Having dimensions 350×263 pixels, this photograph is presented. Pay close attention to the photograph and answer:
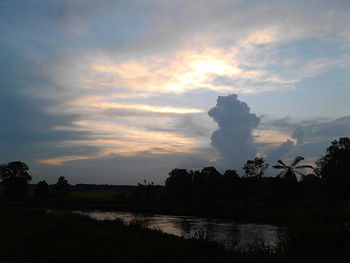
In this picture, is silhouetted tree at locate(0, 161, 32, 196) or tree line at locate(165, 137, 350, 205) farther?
silhouetted tree at locate(0, 161, 32, 196)

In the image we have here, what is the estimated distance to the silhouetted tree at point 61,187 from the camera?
4289 inches

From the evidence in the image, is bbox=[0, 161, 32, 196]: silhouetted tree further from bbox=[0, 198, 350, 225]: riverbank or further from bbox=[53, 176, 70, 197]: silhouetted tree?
bbox=[0, 198, 350, 225]: riverbank

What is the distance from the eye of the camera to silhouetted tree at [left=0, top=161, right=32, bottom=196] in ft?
330

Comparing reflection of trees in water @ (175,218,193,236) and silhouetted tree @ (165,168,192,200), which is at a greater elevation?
silhouetted tree @ (165,168,192,200)

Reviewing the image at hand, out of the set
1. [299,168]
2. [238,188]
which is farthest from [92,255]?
[238,188]

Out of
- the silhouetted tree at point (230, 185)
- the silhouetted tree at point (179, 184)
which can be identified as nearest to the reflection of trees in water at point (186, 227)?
the silhouetted tree at point (230, 185)

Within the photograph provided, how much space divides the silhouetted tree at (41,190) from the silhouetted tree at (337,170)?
75668 millimetres

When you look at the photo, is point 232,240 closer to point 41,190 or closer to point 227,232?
point 227,232

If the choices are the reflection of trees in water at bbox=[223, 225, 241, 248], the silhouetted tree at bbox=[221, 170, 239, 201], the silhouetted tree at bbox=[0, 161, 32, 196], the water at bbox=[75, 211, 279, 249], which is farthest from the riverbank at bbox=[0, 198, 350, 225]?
the silhouetted tree at bbox=[0, 161, 32, 196]

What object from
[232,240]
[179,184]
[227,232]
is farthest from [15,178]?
[232,240]

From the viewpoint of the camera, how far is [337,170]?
75.9 metres

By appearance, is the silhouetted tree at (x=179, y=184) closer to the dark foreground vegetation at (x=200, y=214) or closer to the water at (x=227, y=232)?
the dark foreground vegetation at (x=200, y=214)

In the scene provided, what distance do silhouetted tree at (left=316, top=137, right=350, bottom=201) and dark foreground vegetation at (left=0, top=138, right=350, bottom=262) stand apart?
195 millimetres

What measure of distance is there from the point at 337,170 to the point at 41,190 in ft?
260
